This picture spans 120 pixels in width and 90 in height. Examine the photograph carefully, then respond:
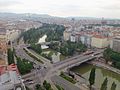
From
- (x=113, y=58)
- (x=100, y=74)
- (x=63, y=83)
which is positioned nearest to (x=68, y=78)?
(x=63, y=83)

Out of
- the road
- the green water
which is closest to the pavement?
the road

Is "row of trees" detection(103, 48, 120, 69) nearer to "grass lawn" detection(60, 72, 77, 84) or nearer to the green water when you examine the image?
the green water

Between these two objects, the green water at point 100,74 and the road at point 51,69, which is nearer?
the road at point 51,69

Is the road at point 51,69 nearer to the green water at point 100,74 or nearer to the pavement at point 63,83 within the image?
the pavement at point 63,83

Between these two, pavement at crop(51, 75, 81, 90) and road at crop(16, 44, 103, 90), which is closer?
pavement at crop(51, 75, 81, 90)

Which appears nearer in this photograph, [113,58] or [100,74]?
[100,74]

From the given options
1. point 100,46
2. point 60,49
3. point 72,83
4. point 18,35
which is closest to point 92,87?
point 72,83

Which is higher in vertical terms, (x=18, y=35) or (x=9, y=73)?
(x=9, y=73)

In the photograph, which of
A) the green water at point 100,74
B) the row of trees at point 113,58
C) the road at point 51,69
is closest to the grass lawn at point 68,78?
the road at point 51,69

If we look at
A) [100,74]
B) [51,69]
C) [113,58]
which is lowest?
[100,74]

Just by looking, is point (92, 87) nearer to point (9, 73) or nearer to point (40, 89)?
point (40, 89)

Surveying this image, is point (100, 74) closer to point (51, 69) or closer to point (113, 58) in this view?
point (113, 58)
